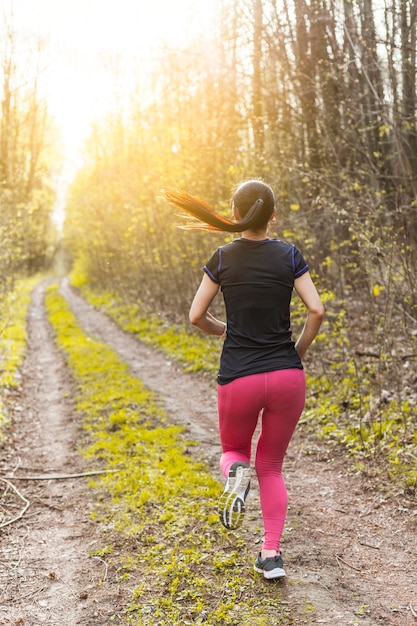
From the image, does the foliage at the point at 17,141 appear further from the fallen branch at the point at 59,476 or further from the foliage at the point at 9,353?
the fallen branch at the point at 59,476

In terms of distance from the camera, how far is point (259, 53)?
1154 cm

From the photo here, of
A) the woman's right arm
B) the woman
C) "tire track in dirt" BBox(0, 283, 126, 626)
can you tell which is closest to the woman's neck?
the woman

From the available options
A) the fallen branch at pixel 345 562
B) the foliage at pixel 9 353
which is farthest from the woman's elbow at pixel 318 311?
the foliage at pixel 9 353

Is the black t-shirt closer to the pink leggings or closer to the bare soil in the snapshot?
the pink leggings

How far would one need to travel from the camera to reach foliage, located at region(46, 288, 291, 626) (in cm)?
363

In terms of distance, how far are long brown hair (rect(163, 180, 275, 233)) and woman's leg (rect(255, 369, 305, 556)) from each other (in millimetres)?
867

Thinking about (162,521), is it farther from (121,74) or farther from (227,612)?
(121,74)

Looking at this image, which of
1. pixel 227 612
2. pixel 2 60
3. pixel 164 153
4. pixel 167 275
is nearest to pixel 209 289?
pixel 227 612

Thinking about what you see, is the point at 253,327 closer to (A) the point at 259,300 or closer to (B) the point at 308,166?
(A) the point at 259,300

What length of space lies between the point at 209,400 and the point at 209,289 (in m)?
5.82

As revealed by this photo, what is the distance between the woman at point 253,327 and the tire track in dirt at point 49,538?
1205 mm

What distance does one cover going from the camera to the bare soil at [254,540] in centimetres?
366

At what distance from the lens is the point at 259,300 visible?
3.41m

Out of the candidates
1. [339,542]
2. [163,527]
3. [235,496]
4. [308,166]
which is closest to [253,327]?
[235,496]
